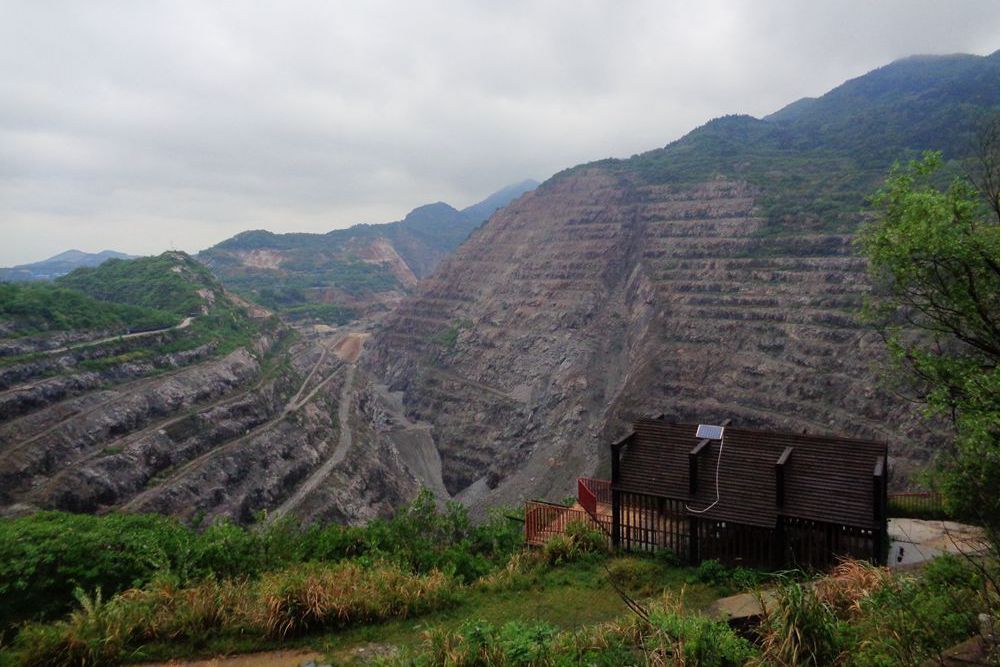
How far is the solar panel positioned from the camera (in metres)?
15.7

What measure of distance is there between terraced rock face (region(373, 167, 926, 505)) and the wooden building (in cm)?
2621

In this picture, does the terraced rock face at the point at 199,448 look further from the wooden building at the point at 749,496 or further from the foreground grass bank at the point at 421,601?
the wooden building at the point at 749,496

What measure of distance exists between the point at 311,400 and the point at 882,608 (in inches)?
1962

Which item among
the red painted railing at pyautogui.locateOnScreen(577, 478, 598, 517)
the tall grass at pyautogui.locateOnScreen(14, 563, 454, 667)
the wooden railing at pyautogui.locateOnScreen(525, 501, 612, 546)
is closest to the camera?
the tall grass at pyautogui.locateOnScreen(14, 563, 454, 667)

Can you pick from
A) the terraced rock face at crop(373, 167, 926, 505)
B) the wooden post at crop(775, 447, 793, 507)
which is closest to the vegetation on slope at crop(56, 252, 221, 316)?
the terraced rock face at crop(373, 167, 926, 505)

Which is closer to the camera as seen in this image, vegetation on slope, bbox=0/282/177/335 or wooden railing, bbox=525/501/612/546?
wooden railing, bbox=525/501/612/546

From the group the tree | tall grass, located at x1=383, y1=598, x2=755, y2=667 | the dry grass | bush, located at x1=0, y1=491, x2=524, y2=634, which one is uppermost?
the tree

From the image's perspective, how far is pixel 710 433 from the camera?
1584cm

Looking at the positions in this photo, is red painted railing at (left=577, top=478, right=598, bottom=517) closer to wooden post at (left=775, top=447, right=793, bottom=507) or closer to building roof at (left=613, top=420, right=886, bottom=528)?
building roof at (left=613, top=420, right=886, bottom=528)

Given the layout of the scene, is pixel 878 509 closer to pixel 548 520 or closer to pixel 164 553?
pixel 548 520

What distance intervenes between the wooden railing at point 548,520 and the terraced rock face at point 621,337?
26.0 metres

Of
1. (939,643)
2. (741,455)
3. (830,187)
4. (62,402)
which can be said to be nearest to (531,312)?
(830,187)

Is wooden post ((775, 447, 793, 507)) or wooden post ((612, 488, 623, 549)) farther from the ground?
wooden post ((775, 447, 793, 507))

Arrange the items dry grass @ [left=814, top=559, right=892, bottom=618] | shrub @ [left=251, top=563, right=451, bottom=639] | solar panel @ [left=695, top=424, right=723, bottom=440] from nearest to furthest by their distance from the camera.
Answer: dry grass @ [left=814, top=559, right=892, bottom=618] < shrub @ [left=251, top=563, right=451, bottom=639] < solar panel @ [left=695, top=424, right=723, bottom=440]
